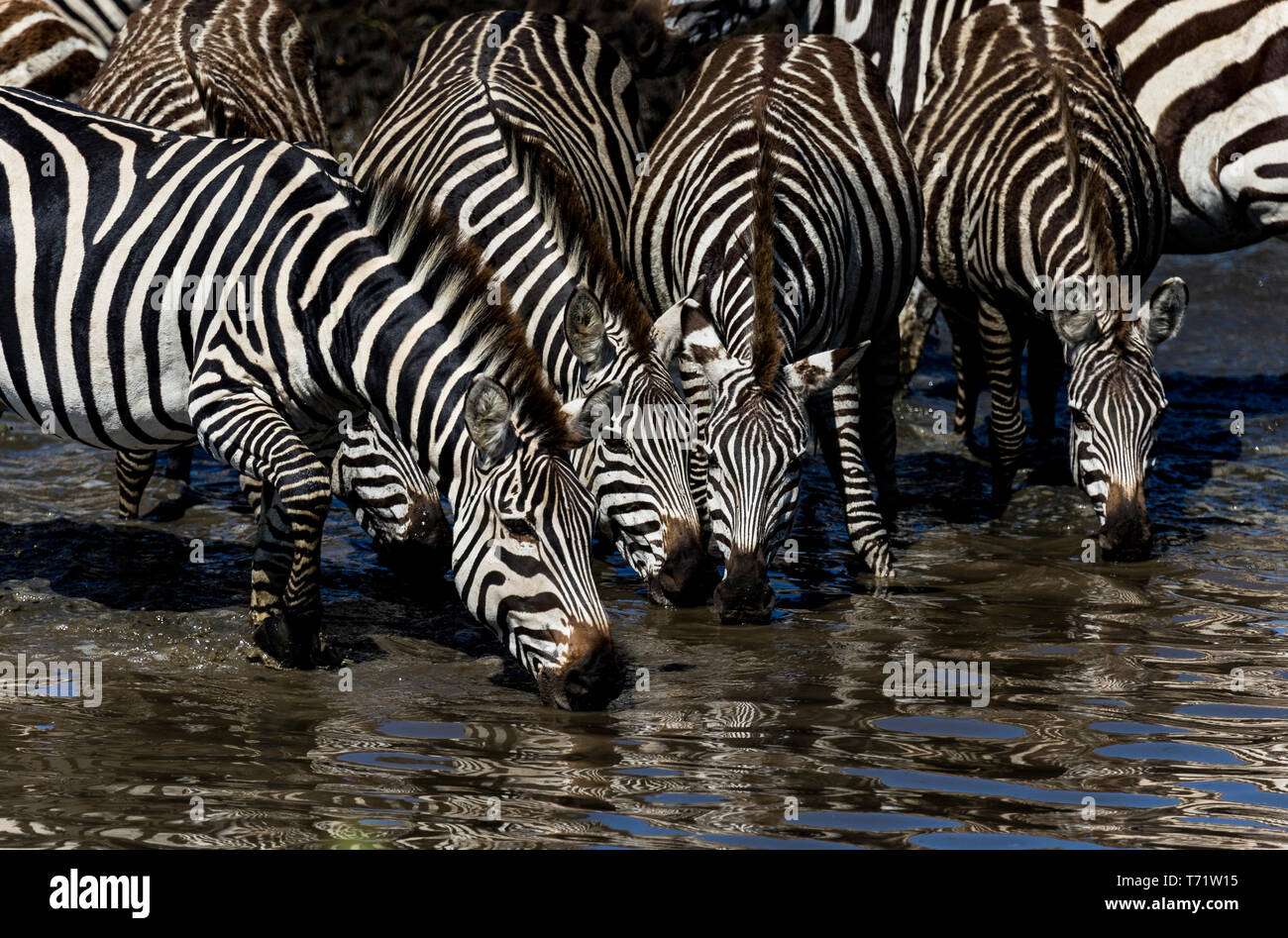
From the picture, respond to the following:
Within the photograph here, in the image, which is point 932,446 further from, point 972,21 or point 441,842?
point 441,842

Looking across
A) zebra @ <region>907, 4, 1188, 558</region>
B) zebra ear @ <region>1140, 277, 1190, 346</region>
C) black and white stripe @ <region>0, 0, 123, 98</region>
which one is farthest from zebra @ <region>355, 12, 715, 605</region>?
black and white stripe @ <region>0, 0, 123, 98</region>

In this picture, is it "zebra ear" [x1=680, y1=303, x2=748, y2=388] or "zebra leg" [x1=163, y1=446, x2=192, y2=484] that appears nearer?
"zebra ear" [x1=680, y1=303, x2=748, y2=388]

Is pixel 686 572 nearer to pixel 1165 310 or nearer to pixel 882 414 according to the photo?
pixel 882 414

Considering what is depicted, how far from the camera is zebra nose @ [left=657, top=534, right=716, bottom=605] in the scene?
8312mm

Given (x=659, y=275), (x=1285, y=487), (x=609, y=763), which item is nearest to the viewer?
(x=609, y=763)

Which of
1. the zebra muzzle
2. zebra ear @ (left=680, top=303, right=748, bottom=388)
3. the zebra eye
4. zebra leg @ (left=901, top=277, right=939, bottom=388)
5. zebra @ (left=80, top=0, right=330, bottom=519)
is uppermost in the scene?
zebra @ (left=80, top=0, right=330, bottom=519)

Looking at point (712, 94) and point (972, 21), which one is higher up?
point (972, 21)

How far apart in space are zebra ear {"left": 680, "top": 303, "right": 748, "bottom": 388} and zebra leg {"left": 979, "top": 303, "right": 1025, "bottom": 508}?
2.45 m

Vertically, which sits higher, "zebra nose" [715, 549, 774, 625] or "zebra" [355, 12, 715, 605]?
"zebra" [355, 12, 715, 605]

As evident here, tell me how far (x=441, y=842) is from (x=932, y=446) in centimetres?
711

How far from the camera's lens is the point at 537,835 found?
5723mm

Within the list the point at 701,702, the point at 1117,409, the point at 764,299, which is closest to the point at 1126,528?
the point at 1117,409

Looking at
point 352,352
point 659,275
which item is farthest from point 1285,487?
point 352,352

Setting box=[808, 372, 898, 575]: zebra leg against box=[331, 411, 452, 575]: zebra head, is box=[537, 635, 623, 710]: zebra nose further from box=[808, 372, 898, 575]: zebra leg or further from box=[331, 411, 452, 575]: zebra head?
box=[808, 372, 898, 575]: zebra leg
